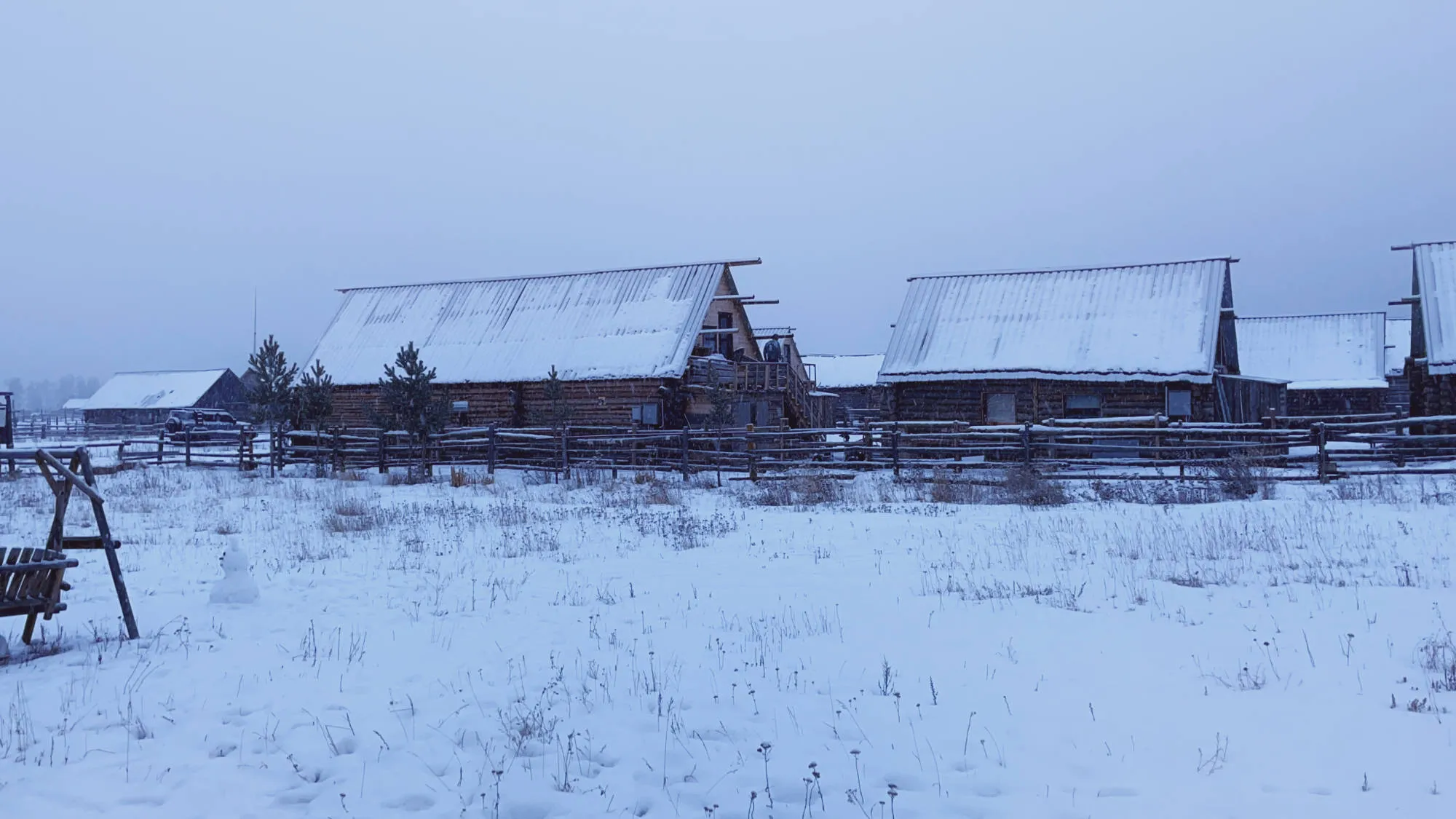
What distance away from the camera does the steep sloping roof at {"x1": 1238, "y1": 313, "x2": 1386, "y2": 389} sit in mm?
42250

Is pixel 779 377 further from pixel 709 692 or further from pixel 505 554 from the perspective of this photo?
pixel 709 692

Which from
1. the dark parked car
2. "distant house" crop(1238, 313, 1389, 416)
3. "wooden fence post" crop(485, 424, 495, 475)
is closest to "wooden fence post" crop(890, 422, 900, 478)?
"wooden fence post" crop(485, 424, 495, 475)

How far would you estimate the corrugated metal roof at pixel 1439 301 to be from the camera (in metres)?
23.7

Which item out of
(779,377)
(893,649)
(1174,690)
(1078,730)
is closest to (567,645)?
(893,649)

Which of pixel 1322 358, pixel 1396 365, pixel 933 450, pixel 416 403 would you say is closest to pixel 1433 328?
pixel 933 450

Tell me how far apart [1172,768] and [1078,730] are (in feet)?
2.04

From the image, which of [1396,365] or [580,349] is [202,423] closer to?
[580,349]

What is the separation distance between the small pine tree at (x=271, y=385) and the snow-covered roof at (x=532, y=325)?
5.37 metres

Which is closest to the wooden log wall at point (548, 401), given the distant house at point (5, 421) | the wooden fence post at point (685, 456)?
the wooden fence post at point (685, 456)

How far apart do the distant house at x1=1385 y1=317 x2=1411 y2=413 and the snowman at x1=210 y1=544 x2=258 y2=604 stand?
44208 mm

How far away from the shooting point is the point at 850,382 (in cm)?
6356

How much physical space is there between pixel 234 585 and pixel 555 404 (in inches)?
782

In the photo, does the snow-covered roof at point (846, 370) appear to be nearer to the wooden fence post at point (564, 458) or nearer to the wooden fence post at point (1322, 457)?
the wooden fence post at point (564, 458)

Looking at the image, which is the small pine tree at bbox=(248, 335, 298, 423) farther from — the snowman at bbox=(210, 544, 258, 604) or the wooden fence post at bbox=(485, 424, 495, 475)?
the snowman at bbox=(210, 544, 258, 604)
